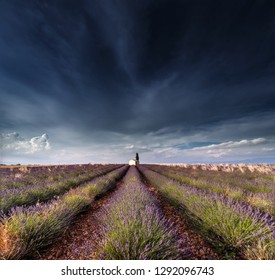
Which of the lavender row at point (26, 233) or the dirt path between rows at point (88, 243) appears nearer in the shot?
the lavender row at point (26, 233)

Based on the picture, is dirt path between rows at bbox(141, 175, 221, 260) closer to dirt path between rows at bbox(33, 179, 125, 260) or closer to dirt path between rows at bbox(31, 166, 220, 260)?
dirt path between rows at bbox(31, 166, 220, 260)

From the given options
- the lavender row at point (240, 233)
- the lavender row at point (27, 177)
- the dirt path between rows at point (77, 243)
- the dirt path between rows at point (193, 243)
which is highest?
the lavender row at point (27, 177)

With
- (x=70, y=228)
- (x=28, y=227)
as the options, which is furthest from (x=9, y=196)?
(x=28, y=227)

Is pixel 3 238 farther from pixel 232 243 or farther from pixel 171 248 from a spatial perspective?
pixel 232 243

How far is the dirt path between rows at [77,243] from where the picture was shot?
3064mm

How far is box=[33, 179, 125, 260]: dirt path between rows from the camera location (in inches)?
121

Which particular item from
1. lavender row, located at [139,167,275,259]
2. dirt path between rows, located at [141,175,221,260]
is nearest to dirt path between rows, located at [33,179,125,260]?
dirt path between rows, located at [141,175,221,260]

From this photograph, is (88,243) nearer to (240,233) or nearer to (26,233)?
(26,233)

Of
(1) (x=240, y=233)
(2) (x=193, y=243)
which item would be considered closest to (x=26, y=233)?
(2) (x=193, y=243)

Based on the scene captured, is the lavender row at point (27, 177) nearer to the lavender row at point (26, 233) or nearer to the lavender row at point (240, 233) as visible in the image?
the lavender row at point (26, 233)

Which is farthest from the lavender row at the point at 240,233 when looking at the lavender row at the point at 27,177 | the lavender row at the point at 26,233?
the lavender row at the point at 27,177
